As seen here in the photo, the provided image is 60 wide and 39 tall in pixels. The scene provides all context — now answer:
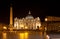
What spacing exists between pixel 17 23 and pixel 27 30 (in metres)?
0.28

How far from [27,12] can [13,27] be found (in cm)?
42

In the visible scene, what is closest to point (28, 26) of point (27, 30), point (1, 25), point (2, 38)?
point (27, 30)

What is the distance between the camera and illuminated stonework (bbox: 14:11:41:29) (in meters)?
5.34

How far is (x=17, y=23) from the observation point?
543 centimetres

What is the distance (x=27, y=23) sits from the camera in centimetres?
551

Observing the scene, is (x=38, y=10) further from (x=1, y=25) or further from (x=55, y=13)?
(x=1, y=25)

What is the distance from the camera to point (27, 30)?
5305 mm

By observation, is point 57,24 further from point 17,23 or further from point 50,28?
point 17,23

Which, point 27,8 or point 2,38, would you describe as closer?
point 2,38

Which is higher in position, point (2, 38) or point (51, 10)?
point (51, 10)

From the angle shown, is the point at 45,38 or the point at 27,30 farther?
the point at 27,30

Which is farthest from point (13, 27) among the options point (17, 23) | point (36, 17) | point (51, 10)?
point (51, 10)

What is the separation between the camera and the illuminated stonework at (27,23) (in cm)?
534

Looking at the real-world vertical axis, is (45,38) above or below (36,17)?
below
